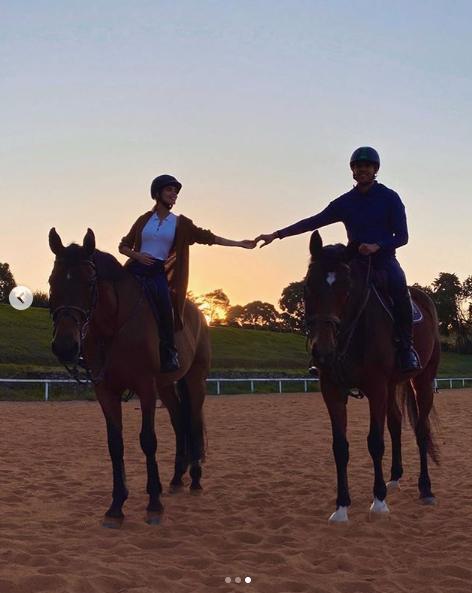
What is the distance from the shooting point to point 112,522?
5.92m

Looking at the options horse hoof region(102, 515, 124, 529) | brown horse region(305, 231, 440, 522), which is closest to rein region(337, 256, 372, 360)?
brown horse region(305, 231, 440, 522)

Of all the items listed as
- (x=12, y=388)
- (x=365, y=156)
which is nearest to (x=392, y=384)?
(x=365, y=156)

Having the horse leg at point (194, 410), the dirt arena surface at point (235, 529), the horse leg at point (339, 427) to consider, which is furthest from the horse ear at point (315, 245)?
the horse leg at point (194, 410)

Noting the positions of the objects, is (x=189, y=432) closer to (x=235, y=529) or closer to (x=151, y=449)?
(x=151, y=449)

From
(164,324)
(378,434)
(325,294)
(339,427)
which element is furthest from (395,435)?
(164,324)

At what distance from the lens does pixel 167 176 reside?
22.4ft

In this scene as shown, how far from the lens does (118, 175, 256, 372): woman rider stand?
6496 millimetres

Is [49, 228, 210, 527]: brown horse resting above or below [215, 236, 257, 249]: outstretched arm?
below

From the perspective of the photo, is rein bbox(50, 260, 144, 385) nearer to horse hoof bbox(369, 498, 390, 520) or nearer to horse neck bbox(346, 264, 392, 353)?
horse neck bbox(346, 264, 392, 353)

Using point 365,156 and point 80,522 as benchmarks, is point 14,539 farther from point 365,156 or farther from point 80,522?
point 365,156

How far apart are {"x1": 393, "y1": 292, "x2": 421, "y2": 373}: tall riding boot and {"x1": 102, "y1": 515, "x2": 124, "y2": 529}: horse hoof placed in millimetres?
3231

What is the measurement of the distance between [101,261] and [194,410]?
2.74m

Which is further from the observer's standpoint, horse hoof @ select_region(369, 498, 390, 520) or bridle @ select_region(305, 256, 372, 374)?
horse hoof @ select_region(369, 498, 390, 520)

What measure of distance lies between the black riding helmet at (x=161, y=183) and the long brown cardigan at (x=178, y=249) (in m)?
0.21
